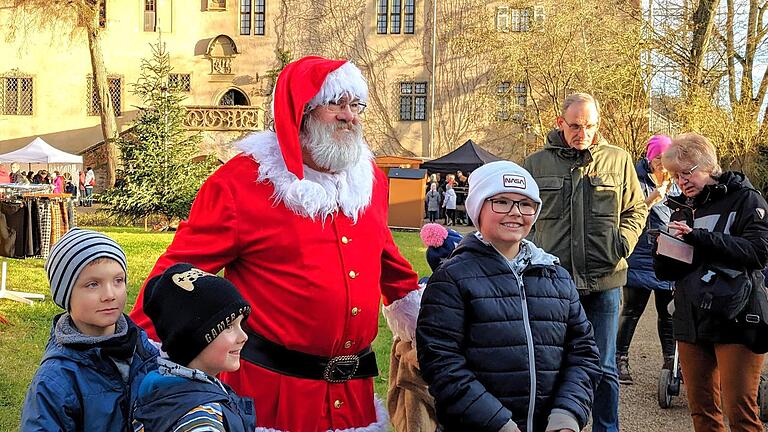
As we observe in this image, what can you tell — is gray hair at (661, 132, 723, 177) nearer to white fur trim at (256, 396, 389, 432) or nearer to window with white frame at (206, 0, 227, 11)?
white fur trim at (256, 396, 389, 432)

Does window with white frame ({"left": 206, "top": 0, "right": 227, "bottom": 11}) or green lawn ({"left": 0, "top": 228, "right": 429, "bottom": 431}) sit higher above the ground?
window with white frame ({"left": 206, "top": 0, "right": 227, "bottom": 11})

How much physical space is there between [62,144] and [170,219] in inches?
748

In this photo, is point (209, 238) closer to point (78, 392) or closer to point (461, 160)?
point (78, 392)

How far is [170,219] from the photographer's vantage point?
20.9 meters

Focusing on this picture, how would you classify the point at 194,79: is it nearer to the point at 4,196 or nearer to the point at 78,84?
the point at 78,84

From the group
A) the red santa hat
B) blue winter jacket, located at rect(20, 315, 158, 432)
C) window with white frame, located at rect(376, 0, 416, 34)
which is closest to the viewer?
blue winter jacket, located at rect(20, 315, 158, 432)

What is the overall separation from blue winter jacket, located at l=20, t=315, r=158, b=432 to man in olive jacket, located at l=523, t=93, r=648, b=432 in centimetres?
296

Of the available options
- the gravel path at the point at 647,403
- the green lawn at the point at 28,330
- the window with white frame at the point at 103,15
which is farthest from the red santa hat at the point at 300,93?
the window with white frame at the point at 103,15

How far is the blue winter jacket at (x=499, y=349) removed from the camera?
3080mm

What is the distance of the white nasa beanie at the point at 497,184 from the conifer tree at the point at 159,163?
1775 centimetres

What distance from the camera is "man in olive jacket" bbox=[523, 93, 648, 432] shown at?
4867mm

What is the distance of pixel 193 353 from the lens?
7.27 feet

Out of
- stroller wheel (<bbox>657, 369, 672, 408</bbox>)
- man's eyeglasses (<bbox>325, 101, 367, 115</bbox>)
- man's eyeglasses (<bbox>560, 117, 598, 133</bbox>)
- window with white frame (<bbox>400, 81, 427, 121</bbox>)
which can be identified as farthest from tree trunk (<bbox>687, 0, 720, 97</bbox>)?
man's eyeglasses (<bbox>325, 101, 367, 115</bbox>)

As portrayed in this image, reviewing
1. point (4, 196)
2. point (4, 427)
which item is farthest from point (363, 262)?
point (4, 196)
